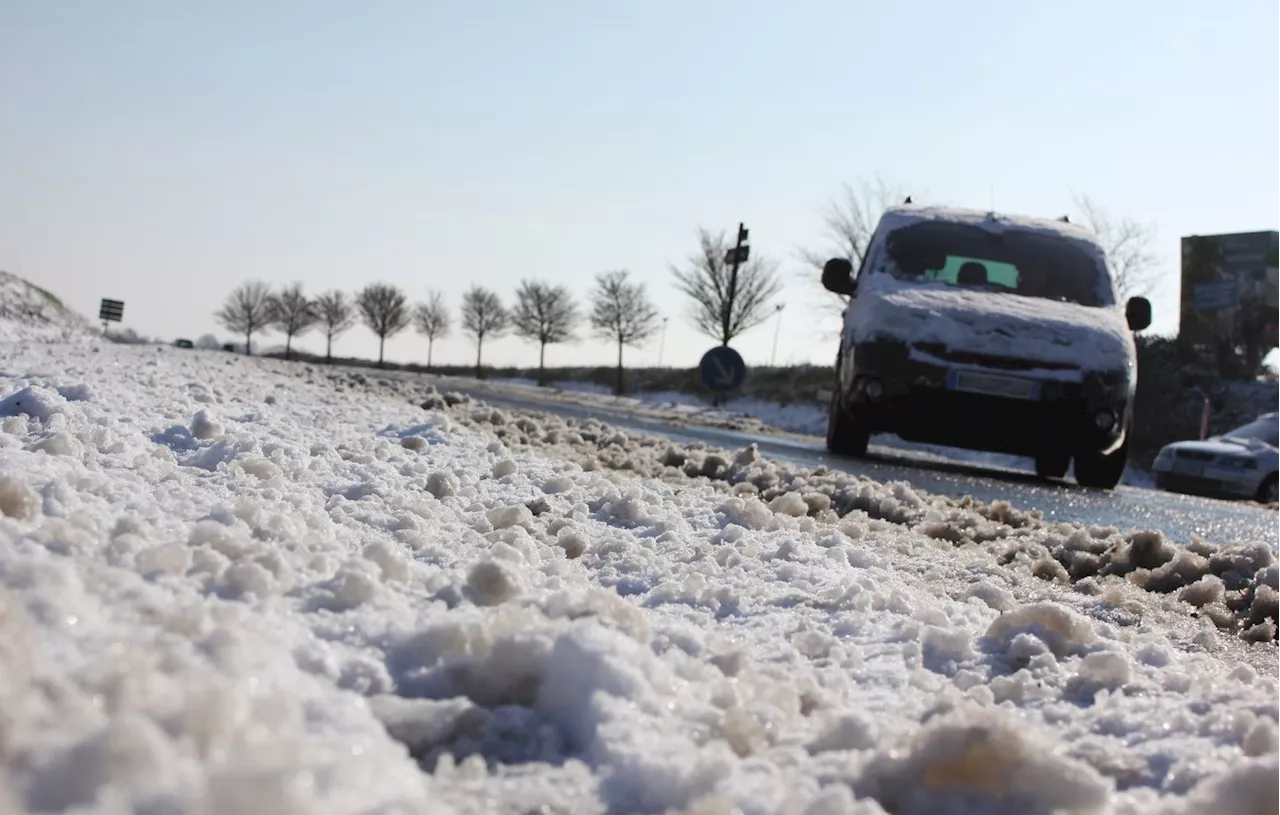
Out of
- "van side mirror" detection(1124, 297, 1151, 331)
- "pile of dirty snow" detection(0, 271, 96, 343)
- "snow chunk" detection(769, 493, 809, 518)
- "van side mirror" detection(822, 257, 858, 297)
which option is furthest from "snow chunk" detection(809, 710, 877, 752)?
"pile of dirty snow" detection(0, 271, 96, 343)

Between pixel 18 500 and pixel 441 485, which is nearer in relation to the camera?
pixel 18 500

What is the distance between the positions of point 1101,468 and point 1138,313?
1243mm

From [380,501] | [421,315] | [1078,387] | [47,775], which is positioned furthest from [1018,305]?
[421,315]

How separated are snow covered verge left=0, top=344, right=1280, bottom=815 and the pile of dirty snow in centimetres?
1829

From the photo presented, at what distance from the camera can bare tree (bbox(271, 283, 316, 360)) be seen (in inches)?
2484

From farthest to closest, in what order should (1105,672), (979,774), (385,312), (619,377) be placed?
1. (385,312)
2. (619,377)
3. (1105,672)
4. (979,774)

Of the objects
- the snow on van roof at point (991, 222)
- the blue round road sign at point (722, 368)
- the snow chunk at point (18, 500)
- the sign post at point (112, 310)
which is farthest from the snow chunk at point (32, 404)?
the sign post at point (112, 310)

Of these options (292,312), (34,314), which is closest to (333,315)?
(292,312)

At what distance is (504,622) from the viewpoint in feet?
5.47

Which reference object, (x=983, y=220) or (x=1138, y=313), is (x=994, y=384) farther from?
(x=1138, y=313)

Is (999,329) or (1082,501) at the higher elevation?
(999,329)

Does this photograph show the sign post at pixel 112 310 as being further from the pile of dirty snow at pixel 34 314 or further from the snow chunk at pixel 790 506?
the snow chunk at pixel 790 506

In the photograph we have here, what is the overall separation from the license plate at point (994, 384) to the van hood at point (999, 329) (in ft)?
0.47

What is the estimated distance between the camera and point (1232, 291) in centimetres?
2931
